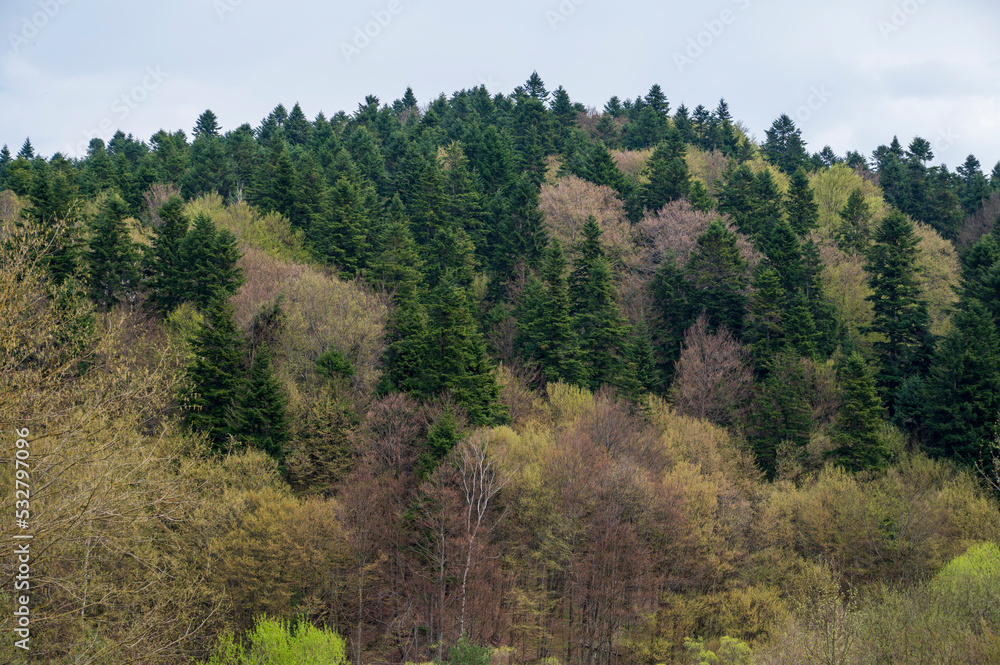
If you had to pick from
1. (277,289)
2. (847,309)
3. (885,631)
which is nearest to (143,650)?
(885,631)

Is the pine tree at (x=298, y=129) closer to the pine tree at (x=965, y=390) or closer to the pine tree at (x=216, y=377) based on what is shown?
the pine tree at (x=216, y=377)

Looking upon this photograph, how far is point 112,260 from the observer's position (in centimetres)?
4238

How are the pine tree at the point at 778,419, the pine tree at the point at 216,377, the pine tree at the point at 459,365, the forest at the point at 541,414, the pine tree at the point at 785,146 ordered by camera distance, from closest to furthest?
the forest at the point at 541,414 → the pine tree at the point at 216,377 → the pine tree at the point at 459,365 → the pine tree at the point at 778,419 → the pine tree at the point at 785,146

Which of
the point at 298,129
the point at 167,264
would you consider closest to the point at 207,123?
the point at 298,129

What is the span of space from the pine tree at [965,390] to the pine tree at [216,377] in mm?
38186

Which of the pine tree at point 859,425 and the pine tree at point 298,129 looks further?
the pine tree at point 298,129

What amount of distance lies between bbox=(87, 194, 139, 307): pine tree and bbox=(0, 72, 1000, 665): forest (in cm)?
25

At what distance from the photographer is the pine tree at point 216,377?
34594 millimetres

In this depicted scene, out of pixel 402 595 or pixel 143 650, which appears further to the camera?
pixel 402 595

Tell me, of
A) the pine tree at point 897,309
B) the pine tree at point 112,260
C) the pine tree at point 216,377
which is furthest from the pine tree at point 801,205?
the pine tree at point 112,260

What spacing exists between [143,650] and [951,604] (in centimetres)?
2374

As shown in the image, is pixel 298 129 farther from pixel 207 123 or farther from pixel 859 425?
pixel 859 425

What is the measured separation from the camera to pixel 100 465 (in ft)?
39.1

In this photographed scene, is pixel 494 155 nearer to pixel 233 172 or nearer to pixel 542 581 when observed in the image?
pixel 233 172
